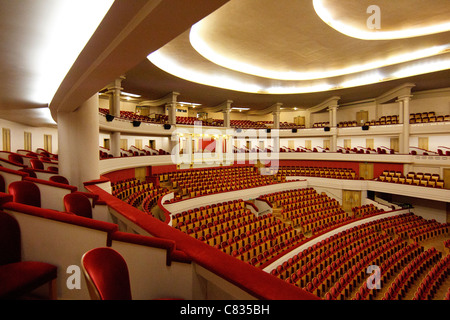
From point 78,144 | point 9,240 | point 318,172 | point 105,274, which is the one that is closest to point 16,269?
point 9,240

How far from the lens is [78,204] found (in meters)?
2.53

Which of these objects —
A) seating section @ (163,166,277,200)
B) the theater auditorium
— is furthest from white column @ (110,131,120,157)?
seating section @ (163,166,277,200)

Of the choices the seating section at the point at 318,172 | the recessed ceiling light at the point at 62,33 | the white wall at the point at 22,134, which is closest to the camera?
the recessed ceiling light at the point at 62,33

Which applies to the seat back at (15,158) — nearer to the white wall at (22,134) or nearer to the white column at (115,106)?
the white wall at (22,134)

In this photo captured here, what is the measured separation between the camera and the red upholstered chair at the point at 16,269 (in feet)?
4.31

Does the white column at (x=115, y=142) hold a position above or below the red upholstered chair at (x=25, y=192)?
above

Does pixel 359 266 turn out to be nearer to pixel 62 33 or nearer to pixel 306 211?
pixel 306 211

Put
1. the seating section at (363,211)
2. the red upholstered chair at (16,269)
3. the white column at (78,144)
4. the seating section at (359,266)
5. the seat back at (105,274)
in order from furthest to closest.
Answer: the seating section at (363,211) → the seating section at (359,266) → the white column at (78,144) → the red upholstered chair at (16,269) → the seat back at (105,274)

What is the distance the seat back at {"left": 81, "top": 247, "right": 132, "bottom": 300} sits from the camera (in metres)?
0.95

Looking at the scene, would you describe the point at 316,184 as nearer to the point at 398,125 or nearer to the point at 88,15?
the point at 398,125

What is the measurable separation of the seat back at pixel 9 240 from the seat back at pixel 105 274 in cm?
98

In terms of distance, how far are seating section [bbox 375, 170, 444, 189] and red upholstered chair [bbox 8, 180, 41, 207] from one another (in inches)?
581

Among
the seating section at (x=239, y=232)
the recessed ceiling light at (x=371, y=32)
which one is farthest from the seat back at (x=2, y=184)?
the recessed ceiling light at (x=371, y=32)

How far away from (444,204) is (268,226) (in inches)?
414
